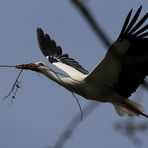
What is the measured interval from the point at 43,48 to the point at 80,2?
33.1 ft

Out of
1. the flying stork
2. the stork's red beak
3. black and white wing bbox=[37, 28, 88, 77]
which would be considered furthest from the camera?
black and white wing bbox=[37, 28, 88, 77]

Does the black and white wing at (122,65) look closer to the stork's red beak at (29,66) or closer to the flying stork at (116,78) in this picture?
the flying stork at (116,78)

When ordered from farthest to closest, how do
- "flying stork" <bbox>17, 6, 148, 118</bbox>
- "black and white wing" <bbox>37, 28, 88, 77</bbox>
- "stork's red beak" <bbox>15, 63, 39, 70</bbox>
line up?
"black and white wing" <bbox>37, 28, 88, 77</bbox> → "flying stork" <bbox>17, 6, 148, 118</bbox> → "stork's red beak" <bbox>15, 63, 39, 70</bbox>

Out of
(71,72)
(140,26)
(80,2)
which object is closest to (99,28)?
(80,2)

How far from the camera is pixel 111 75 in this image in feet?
26.3

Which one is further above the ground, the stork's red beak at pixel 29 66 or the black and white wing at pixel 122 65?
the stork's red beak at pixel 29 66

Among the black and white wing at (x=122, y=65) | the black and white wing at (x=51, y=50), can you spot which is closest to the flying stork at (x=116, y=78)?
the black and white wing at (x=122, y=65)

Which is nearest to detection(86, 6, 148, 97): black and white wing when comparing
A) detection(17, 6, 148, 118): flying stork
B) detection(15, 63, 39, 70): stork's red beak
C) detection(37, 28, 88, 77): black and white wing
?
detection(17, 6, 148, 118): flying stork

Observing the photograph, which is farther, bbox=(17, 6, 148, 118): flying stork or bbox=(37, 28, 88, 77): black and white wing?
bbox=(37, 28, 88, 77): black and white wing

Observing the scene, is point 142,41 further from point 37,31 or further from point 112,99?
point 37,31

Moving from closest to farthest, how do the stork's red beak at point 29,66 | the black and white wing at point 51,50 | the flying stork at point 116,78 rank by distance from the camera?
the stork's red beak at point 29,66
the flying stork at point 116,78
the black and white wing at point 51,50

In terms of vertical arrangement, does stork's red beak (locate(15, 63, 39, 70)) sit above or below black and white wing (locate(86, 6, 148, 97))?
above

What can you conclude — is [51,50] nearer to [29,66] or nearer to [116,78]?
[116,78]

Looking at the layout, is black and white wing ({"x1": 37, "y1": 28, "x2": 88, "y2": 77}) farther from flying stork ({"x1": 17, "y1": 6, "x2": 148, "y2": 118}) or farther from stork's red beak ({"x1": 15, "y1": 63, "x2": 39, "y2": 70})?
stork's red beak ({"x1": 15, "y1": 63, "x2": 39, "y2": 70})
